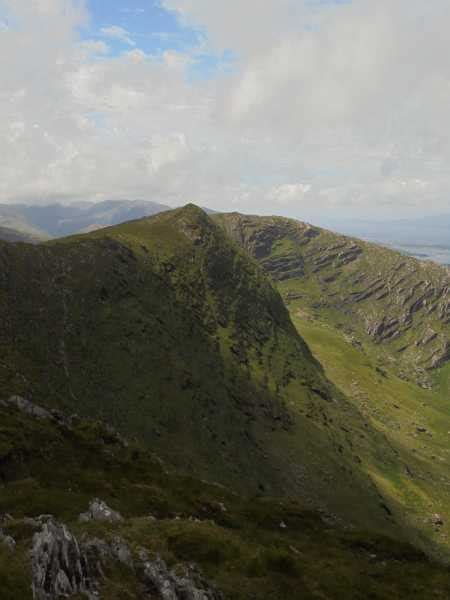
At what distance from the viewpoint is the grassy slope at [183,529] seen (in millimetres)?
35812

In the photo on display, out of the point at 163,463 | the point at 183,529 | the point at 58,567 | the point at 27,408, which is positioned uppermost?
the point at 58,567

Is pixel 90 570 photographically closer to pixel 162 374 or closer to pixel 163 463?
pixel 163 463

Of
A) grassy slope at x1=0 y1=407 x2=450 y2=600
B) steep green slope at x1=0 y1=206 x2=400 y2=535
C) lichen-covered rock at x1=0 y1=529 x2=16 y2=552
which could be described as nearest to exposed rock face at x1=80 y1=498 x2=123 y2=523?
grassy slope at x1=0 y1=407 x2=450 y2=600

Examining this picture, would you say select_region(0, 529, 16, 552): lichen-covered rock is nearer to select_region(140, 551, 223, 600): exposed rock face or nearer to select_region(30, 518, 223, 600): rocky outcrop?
select_region(30, 518, 223, 600): rocky outcrop

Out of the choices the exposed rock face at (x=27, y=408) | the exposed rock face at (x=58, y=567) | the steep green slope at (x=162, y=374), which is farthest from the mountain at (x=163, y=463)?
the steep green slope at (x=162, y=374)

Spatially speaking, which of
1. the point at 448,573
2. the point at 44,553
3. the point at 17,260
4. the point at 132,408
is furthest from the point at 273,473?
the point at 44,553

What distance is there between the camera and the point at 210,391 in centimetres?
15312

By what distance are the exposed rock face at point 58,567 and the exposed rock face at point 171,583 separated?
4.24 metres

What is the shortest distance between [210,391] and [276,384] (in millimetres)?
50471

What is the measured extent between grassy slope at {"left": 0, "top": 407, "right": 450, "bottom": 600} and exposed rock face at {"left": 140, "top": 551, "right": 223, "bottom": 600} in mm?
1164

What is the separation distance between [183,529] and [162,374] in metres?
101

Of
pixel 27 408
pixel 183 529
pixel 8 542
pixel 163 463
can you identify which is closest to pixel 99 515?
pixel 183 529

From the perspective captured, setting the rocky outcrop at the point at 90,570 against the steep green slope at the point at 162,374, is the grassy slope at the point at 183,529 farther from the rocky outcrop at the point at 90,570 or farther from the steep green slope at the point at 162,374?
the steep green slope at the point at 162,374

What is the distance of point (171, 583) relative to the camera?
30188mm
